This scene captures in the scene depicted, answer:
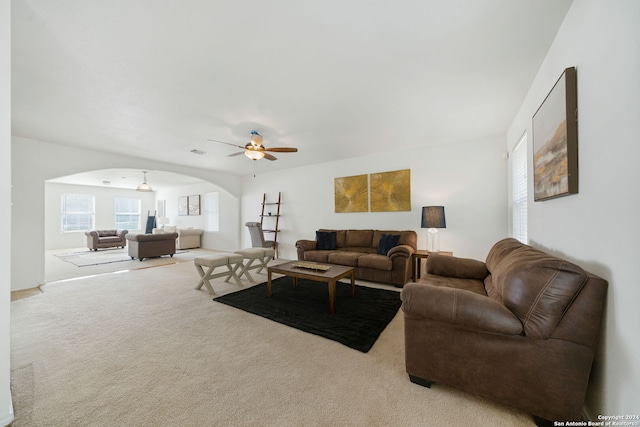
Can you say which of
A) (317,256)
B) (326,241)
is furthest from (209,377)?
(326,241)

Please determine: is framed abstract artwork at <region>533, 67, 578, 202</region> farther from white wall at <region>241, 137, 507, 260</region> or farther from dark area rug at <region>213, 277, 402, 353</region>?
white wall at <region>241, 137, 507, 260</region>

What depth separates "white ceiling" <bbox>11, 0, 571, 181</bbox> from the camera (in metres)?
1.53

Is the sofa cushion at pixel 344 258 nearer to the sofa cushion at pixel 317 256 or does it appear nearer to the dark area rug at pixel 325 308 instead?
the sofa cushion at pixel 317 256

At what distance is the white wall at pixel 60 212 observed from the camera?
819cm

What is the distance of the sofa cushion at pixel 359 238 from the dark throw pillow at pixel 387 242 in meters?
0.43

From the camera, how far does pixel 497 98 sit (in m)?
2.65

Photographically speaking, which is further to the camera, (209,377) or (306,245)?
(306,245)

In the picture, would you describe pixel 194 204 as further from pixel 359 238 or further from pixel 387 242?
pixel 387 242

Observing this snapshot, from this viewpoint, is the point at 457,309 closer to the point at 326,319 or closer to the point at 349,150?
the point at 326,319

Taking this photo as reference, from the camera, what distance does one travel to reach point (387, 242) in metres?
4.22

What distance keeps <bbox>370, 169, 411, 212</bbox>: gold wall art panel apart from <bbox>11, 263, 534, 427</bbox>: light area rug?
2574mm

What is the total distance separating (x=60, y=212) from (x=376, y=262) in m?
11.5

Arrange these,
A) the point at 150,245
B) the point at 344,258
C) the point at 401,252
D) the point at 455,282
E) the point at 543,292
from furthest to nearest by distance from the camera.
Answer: the point at 150,245 → the point at 344,258 → the point at 401,252 → the point at 455,282 → the point at 543,292

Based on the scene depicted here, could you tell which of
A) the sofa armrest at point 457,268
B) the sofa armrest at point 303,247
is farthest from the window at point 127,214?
the sofa armrest at point 457,268
